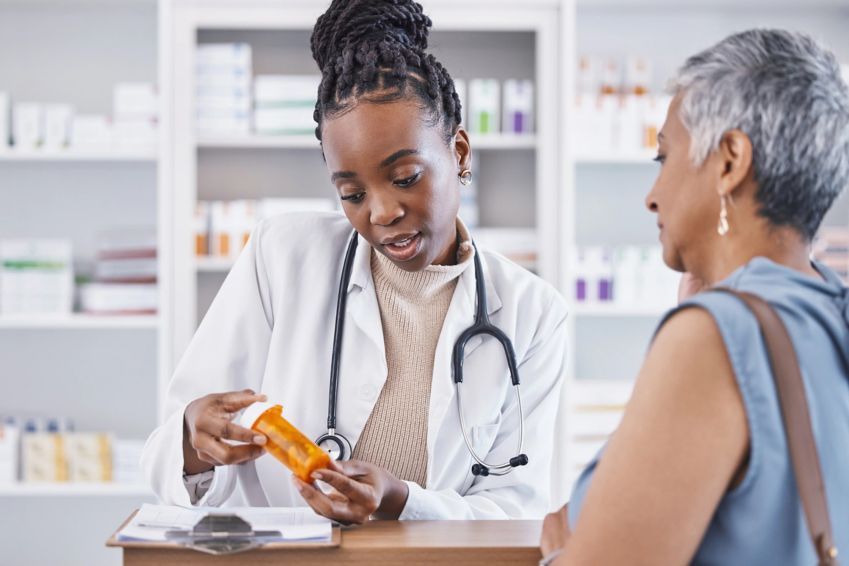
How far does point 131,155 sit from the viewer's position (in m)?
3.34

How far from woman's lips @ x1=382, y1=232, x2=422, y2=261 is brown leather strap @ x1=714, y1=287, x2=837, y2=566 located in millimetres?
716

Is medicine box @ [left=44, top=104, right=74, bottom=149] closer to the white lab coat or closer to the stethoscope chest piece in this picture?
the white lab coat

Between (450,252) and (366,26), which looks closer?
(366,26)

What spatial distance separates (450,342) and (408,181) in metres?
0.31

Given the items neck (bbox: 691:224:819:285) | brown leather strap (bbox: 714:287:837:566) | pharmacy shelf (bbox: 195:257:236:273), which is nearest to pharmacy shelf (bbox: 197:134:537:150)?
pharmacy shelf (bbox: 195:257:236:273)

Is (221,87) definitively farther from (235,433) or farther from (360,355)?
(235,433)

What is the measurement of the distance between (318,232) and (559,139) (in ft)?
5.96

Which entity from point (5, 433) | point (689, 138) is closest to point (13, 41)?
point (5, 433)

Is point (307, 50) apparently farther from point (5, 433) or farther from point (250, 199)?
point (5, 433)

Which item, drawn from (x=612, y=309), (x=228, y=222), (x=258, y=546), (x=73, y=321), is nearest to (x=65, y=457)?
(x=73, y=321)

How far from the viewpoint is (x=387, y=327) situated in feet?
5.56

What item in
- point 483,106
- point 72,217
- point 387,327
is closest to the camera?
point 387,327

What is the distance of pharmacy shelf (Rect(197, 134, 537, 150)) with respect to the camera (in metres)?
3.37

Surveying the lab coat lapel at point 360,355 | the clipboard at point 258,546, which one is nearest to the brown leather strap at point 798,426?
the clipboard at point 258,546
